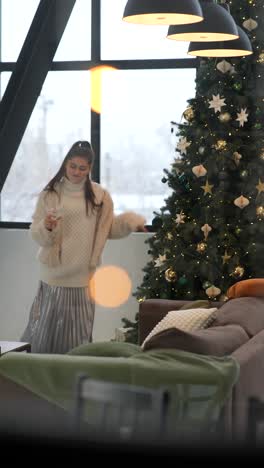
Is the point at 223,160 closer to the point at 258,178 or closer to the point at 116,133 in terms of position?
the point at 258,178

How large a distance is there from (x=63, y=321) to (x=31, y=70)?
2.62 m

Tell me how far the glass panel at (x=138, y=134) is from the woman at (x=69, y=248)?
188 centimetres

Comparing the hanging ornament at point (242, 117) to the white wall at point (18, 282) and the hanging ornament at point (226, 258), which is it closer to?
the hanging ornament at point (226, 258)

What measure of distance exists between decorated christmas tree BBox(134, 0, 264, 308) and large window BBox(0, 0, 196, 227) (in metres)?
1.04

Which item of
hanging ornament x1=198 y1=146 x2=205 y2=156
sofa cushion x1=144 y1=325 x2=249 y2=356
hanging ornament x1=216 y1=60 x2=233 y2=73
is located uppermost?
hanging ornament x1=216 y1=60 x2=233 y2=73

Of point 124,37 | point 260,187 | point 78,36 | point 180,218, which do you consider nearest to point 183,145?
point 180,218

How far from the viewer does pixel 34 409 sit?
25 cm

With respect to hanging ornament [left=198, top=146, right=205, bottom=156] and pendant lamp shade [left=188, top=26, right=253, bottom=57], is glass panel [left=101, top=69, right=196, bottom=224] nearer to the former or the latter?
hanging ornament [left=198, top=146, right=205, bottom=156]

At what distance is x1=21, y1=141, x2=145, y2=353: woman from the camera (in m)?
5.07

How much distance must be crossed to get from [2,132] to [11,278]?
46.8 inches

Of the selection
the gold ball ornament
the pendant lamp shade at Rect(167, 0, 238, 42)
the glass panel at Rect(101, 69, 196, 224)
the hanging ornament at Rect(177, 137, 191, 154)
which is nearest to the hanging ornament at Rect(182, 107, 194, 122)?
the hanging ornament at Rect(177, 137, 191, 154)

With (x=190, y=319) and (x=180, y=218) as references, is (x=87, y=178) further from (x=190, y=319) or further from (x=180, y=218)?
(x=190, y=319)

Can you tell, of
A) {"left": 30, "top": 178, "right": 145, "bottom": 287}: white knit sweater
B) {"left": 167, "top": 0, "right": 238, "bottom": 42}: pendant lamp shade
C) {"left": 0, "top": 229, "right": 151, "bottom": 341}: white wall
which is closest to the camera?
{"left": 167, "top": 0, "right": 238, "bottom": 42}: pendant lamp shade

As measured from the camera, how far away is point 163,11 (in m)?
3.06
